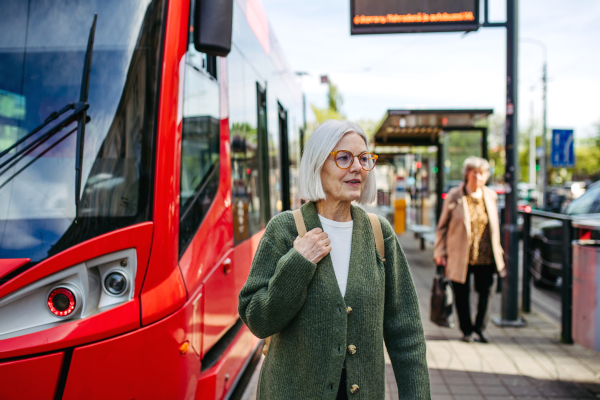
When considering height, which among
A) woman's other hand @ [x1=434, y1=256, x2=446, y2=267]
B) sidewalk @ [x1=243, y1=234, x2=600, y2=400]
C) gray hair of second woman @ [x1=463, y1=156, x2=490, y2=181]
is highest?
gray hair of second woman @ [x1=463, y1=156, x2=490, y2=181]

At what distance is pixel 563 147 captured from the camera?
1296 cm

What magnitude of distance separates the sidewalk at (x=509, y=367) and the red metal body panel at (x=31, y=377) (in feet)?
6.30

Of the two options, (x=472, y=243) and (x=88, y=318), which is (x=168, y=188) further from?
(x=472, y=243)

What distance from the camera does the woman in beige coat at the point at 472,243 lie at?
473 centimetres

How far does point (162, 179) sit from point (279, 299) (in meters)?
1.12

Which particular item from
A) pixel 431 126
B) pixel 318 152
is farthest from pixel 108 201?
pixel 431 126

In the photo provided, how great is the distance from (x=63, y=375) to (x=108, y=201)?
792 mm

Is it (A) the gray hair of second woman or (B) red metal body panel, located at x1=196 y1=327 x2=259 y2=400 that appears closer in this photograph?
(B) red metal body panel, located at x1=196 y1=327 x2=259 y2=400

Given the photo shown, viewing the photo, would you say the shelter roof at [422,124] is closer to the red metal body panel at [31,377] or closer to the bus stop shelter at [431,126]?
the bus stop shelter at [431,126]

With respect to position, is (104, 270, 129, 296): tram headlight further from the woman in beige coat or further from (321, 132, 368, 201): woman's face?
the woman in beige coat

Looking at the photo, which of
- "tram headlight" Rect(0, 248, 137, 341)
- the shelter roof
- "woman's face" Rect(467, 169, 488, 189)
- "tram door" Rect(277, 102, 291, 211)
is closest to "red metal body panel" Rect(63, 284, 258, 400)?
"tram headlight" Rect(0, 248, 137, 341)

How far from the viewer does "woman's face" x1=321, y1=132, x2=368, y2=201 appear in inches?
69.7

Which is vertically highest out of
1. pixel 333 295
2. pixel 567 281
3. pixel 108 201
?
pixel 108 201

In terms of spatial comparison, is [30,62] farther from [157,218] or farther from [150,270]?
[150,270]
